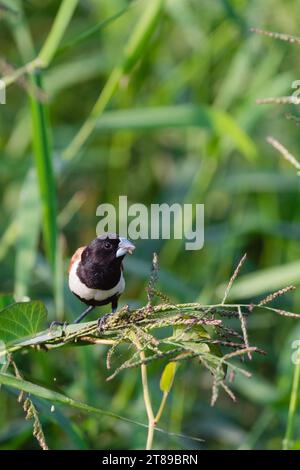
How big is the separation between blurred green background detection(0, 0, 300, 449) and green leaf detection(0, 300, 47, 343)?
754 mm

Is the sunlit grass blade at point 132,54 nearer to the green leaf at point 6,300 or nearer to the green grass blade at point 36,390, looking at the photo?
the green leaf at point 6,300

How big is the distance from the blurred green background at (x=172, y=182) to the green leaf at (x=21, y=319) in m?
0.75

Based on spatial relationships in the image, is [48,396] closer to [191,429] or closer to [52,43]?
[52,43]

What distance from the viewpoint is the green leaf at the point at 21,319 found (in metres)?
1.46

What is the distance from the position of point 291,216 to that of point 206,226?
387mm

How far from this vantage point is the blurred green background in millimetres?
2623

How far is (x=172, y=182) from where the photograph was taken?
3.63 meters

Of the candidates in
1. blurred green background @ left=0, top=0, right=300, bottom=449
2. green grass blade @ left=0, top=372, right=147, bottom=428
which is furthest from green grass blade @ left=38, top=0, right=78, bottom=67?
green grass blade @ left=0, top=372, right=147, bottom=428

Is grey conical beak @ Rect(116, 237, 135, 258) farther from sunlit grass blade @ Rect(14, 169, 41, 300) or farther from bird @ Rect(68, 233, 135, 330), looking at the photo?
sunlit grass blade @ Rect(14, 169, 41, 300)

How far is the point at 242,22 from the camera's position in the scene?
2.77 meters

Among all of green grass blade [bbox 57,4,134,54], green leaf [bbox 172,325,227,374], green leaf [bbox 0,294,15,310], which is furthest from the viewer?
green grass blade [bbox 57,4,134,54]

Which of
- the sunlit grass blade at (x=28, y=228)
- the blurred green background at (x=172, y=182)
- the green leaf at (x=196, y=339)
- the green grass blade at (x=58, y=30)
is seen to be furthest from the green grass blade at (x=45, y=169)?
the green leaf at (x=196, y=339)

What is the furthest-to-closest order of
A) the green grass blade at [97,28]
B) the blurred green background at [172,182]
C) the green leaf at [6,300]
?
the blurred green background at [172,182]
the green grass blade at [97,28]
the green leaf at [6,300]

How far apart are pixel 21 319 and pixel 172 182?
2202mm
